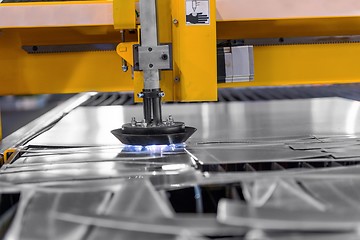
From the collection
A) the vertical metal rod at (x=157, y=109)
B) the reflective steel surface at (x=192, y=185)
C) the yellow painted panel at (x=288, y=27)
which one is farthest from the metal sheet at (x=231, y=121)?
the yellow painted panel at (x=288, y=27)

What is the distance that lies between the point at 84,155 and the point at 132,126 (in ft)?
0.50

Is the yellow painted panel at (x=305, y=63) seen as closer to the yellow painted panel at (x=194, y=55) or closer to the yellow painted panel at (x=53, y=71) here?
the yellow painted panel at (x=194, y=55)

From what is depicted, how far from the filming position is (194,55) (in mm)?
1439

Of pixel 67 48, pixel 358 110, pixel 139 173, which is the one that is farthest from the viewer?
pixel 358 110

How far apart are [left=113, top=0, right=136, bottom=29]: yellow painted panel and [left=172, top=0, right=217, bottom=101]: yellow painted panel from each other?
13cm

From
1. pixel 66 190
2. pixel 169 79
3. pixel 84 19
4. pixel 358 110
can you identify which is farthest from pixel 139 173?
pixel 358 110

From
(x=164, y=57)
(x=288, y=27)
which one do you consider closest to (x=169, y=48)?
(x=164, y=57)

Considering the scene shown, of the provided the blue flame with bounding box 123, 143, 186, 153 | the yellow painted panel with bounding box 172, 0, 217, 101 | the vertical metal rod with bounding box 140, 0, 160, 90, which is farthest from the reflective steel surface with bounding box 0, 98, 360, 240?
the vertical metal rod with bounding box 140, 0, 160, 90

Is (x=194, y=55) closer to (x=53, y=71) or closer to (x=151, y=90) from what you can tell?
(x=151, y=90)

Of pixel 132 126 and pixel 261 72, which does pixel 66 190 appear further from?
pixel 261 72

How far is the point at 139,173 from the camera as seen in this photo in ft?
3.64

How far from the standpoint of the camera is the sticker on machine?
1431 millimetres

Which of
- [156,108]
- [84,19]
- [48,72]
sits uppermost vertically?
[84,19]

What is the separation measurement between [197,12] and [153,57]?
0.81ft
